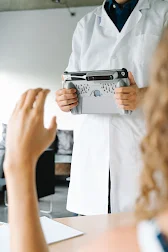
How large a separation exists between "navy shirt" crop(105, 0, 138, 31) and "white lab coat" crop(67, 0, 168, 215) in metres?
0.03

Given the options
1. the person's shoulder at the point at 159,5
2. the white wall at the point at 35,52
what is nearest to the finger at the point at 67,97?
the person's shoulder at the point at 159,5

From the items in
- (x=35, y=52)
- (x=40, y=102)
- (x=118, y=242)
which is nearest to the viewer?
(x=40, y=102)

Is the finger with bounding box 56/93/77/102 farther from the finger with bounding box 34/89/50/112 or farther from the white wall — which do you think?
the white wall

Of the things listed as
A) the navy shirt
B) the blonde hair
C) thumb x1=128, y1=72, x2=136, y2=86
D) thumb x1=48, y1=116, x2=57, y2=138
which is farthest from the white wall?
the blonde hair

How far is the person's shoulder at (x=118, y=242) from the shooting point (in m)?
0.81

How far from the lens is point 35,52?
6.73 metres

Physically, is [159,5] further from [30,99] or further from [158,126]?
[158,126]

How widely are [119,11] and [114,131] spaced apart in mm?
524

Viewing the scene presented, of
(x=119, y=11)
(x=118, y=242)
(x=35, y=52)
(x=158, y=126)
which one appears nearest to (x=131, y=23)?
(x=119, y=11)

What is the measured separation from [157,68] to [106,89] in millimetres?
1144

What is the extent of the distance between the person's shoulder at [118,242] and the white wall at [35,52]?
5599mm

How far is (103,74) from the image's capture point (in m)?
1.55

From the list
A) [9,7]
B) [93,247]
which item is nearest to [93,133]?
[93,247]

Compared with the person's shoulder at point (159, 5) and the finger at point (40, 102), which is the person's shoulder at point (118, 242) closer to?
the finger at point (40, 102)
